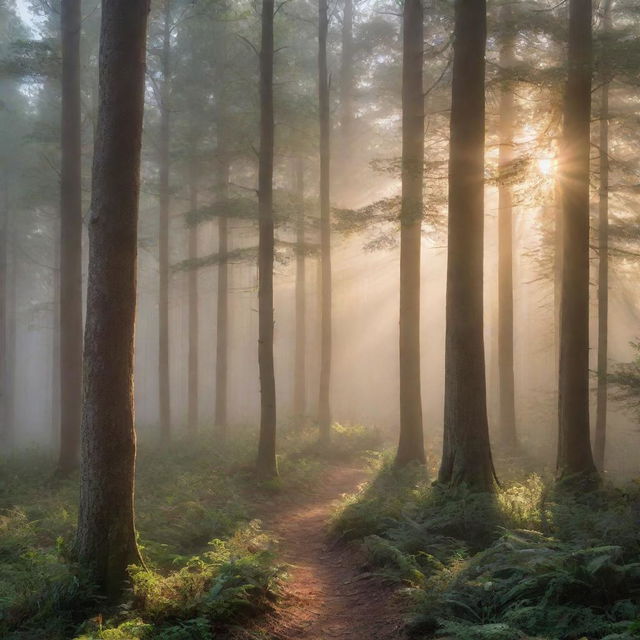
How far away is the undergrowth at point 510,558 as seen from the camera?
4363 mm

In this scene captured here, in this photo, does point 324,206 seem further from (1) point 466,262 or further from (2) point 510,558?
(2) point 510,558

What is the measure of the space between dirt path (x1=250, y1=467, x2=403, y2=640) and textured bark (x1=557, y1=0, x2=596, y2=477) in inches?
178

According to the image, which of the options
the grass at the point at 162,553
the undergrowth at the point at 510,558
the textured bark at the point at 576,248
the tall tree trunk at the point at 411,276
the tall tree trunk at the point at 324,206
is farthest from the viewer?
the tall tree trunk at the point at 324,206

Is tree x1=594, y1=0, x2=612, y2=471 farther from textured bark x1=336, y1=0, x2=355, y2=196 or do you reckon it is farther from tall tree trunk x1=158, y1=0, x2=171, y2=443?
tall tree trunk x1=158, y1=0, x2=171, y2=443

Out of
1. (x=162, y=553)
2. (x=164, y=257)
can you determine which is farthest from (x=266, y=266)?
(x=164, y=257)

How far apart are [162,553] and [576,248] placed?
828 centimetres

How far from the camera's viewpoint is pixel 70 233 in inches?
531

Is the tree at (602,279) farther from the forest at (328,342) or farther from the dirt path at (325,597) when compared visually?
the dirt path at (325,597)

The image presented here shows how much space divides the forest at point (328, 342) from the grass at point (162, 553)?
0.04 m

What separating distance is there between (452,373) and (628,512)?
11.1ft

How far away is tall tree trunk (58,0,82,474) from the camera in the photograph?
13.3 m

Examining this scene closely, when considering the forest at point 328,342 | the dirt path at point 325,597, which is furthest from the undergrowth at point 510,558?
the dirt path at point 325,597

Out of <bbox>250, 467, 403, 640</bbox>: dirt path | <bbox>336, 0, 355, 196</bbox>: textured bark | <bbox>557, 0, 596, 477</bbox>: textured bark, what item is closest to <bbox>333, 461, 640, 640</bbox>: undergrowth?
<bbox>250, 467, 403, 640</bbox>: dirt path

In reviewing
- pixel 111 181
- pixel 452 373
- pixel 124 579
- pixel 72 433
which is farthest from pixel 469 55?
pixel 72 433
